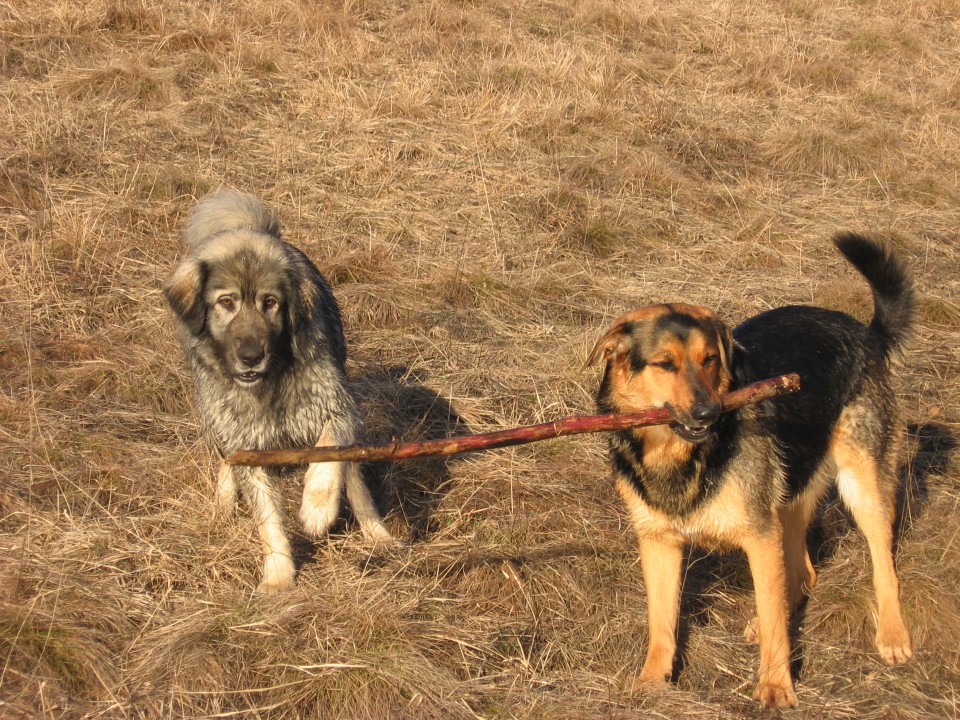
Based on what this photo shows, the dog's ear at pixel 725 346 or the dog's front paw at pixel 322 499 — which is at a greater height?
the dog's ear at pixel 725 346

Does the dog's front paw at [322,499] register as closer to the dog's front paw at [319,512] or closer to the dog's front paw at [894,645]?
the dog's front paw at [319,512]

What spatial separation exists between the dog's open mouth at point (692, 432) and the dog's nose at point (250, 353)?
1754 mm

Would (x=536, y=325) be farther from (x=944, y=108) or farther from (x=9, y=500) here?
(x=944, y=108)

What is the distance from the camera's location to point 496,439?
3576 mm

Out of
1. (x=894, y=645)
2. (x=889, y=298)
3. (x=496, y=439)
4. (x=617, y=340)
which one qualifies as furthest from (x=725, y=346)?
(x=894, y=645)

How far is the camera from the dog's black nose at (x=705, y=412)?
359 cm

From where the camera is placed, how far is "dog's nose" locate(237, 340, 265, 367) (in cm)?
429

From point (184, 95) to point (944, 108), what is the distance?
807 cm

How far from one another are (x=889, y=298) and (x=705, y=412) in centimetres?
164

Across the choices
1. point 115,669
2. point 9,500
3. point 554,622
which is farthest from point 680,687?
point 9,500

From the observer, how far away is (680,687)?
4016mm

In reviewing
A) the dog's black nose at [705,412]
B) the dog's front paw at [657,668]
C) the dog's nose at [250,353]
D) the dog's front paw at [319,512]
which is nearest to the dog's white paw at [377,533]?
the dog's front paw at [319,512]

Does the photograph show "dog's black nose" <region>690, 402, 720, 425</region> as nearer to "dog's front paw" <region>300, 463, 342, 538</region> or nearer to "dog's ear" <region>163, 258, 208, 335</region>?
"dog's front paw" <region>300, 463, 342, 538</region>

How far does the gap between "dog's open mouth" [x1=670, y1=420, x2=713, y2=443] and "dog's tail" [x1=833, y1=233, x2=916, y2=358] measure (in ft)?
4.60
